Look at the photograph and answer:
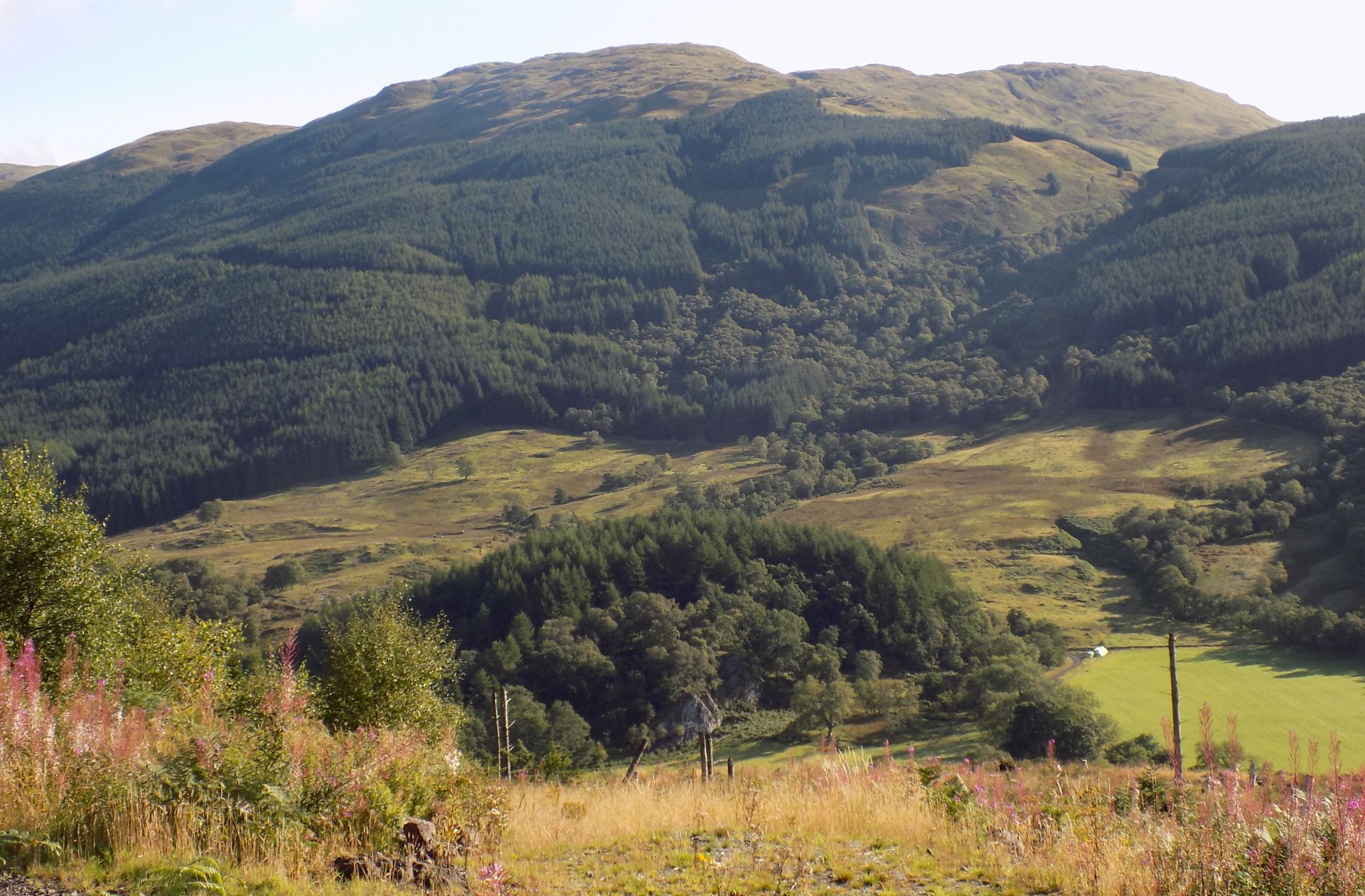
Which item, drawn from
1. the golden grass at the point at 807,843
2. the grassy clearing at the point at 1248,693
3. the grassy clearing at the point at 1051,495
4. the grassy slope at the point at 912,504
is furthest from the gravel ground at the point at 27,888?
the grassy clearing at the point at 1051,495

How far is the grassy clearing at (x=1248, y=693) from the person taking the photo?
185ft

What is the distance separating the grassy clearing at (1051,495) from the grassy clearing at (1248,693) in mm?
10001

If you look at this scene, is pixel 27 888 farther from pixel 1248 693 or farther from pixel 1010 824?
pixel 1248 693

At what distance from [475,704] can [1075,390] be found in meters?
142

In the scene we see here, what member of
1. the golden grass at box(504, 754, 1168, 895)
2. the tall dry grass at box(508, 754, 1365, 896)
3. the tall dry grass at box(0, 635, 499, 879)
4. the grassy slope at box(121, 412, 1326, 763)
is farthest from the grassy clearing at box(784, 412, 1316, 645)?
the tall dry grass at box(0, 635, 499, 879)

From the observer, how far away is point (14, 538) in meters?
26.0

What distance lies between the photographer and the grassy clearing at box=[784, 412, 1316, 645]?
99188 millimetres

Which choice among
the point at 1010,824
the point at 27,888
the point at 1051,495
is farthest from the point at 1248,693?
the point at 27,888

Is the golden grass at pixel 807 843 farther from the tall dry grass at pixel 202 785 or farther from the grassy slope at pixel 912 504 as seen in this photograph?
the grassy slope at pixel 912 504

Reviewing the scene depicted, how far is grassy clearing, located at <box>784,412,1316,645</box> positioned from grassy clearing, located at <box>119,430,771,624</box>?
1242 inches

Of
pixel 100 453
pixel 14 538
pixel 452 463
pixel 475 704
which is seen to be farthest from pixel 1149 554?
pixel 100 453

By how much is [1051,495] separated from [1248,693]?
68.7 m

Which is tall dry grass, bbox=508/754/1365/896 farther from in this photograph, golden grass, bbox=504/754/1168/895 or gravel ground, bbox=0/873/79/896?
gravel ground, bbox=0/873/79/896

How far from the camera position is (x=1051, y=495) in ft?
439
